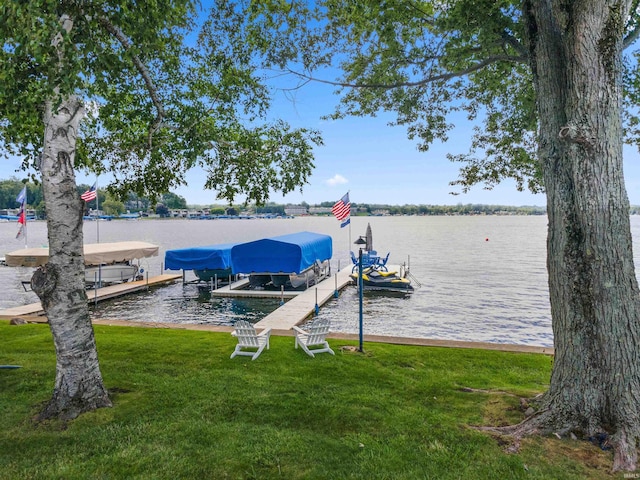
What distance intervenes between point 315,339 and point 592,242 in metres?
6.18

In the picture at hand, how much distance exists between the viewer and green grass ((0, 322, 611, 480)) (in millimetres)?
4570

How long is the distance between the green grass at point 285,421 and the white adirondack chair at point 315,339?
1.11 ft

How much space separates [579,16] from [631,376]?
443 cm

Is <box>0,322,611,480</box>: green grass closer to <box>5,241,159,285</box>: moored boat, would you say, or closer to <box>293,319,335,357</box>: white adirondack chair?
<box>293,319,335,357</box>: white adirondack chair

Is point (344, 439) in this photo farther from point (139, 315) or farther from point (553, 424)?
point (139, 315)

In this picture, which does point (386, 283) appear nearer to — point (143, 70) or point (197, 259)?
point (197, 259)

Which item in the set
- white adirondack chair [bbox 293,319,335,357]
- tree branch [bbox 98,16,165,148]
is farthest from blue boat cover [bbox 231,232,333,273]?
tree branch [bbox 98,16,165,148]

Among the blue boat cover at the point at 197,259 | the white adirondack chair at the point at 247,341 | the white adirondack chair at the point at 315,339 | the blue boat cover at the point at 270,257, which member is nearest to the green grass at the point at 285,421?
the white adirondack chair at the point at 247,341

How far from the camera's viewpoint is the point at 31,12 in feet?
13.6

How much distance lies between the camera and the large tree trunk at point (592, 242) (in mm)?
4918

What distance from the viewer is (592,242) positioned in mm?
4945

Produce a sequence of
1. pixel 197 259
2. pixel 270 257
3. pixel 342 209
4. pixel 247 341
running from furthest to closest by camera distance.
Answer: pixel 197 259
pixel 342 209
pixel 270 257
pixel 247 341

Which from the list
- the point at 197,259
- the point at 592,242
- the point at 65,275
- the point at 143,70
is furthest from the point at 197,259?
the point at 592,242

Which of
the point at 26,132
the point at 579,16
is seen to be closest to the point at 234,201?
the point at 26,132
